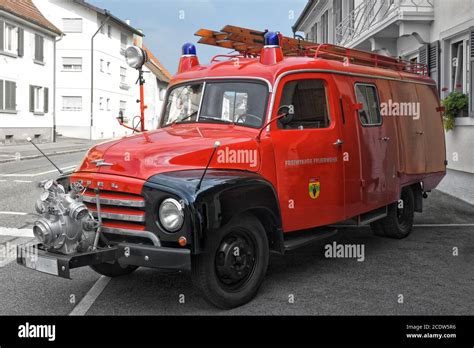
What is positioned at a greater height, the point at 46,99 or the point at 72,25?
the point at 72,25

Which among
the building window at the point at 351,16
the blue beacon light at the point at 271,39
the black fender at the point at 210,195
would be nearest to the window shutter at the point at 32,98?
the building window at the point at 351,16

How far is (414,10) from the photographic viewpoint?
16688mm

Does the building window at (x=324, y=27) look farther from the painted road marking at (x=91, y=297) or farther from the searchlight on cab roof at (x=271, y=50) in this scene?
the painted road marking at (x=91, y=297)

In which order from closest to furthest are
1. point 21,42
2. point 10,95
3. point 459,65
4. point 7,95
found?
point 459,65 < point 7,95 < point 10,95 < point 21,42

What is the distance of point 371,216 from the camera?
742cm

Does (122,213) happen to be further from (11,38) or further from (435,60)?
(11,38)

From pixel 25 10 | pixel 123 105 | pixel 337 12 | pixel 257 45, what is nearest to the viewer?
pixel 257 45

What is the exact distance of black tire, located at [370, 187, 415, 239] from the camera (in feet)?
27.3

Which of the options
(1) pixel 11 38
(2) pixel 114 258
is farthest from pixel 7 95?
(2) pixel 114 258

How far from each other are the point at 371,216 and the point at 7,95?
88.6 ft

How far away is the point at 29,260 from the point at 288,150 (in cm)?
262

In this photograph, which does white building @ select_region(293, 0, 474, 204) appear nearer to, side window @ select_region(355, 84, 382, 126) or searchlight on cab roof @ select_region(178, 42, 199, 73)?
side window @ select_region(355, 84, 382, 126)

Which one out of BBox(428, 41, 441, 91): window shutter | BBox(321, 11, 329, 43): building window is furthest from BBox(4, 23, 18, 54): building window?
BBox(428, 41, 441, 91): window shutter

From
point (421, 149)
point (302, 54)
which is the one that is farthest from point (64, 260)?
point (421, 149)
